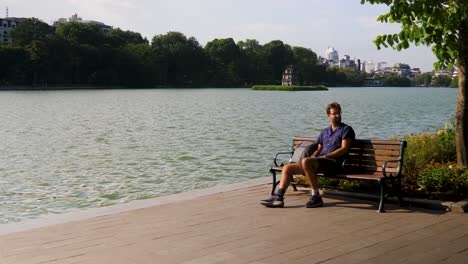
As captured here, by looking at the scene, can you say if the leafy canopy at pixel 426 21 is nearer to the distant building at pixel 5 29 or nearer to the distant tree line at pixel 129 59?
the distant tree line at pixel 129 59

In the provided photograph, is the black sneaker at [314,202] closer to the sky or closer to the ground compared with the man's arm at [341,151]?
closer to the ground

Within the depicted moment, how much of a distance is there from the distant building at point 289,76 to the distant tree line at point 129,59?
1.88 metres

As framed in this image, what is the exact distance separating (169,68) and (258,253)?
154945mm

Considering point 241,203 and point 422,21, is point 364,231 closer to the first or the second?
A: point 241,203

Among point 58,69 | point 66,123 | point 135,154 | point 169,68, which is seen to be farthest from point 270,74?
point 135,154

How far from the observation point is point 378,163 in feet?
25.8

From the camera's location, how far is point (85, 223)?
263 inches

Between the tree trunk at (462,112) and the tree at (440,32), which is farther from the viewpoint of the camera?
the tree trunk at (462,112)

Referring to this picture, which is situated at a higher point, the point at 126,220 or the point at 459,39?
the point at 459,39

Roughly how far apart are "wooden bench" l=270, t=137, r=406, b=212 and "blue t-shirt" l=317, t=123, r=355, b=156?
21 centimetres

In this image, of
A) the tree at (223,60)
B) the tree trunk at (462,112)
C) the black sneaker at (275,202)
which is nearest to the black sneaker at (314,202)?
the black sneaker at (275,202)

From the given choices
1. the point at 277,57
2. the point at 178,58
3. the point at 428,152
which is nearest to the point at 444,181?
the point at 428,152

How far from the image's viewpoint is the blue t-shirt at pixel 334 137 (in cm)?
803

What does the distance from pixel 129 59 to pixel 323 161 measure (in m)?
137
